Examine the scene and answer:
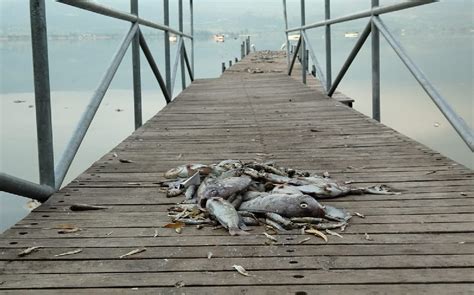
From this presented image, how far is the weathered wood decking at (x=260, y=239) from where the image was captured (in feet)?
5.58

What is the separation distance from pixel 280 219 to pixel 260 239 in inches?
7.0

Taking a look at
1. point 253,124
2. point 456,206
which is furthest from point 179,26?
point 456,206

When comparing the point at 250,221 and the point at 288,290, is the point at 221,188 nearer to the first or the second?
the point at 250,221

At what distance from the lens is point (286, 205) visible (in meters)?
2.31

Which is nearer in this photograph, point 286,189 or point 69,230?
point 69,230

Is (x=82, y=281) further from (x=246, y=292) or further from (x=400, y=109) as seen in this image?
(x=400, y=109)

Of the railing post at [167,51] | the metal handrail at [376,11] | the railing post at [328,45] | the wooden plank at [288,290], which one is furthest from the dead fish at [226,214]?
the railing post at [328,45]

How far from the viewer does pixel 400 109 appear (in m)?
14.7

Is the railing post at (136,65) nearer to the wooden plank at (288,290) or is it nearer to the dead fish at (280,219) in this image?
the dead fish at (280,219)

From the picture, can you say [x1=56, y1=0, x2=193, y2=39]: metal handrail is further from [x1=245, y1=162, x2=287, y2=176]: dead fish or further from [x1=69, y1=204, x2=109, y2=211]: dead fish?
[x1=245, y1=162, x2=287, y2=176]: dead fish

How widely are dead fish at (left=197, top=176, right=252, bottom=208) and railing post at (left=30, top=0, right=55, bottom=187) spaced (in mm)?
668

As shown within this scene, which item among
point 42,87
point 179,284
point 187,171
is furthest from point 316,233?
point 42,87

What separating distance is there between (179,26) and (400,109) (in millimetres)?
7793

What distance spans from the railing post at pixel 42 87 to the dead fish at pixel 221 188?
668 millimetres
